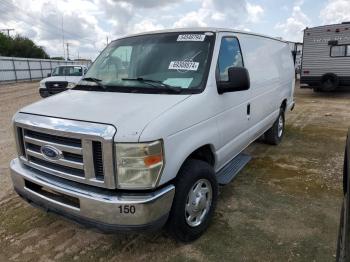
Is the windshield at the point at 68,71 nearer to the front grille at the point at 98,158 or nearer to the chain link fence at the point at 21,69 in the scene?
the front grille at the point at 98,158

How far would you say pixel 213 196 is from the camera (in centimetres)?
347

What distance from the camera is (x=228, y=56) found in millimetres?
3885

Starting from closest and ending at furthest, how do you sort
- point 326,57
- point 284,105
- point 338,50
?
point 284,105 → point 338,50 → point 326,57

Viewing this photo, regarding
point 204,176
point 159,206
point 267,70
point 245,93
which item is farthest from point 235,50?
point 159,206

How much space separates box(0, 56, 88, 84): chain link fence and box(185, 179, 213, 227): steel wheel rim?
3005cm

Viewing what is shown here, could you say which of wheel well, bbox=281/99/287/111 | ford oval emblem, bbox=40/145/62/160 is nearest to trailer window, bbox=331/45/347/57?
wheel well, bbox=281/99/287/111

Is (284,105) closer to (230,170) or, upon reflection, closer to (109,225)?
(230,170)

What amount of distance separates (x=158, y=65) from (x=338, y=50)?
12.9m

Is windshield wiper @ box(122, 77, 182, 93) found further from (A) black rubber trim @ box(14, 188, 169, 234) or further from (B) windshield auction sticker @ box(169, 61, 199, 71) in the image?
(A) black rubber trim @ box(14, 188, 169, 234)

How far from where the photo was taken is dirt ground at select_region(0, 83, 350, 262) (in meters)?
3.12

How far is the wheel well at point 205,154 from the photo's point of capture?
3426 mm

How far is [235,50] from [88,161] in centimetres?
244

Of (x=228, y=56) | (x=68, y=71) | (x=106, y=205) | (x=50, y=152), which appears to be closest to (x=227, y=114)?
(x=228, y=56)

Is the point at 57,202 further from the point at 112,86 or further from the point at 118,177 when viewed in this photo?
the point at 112,86
